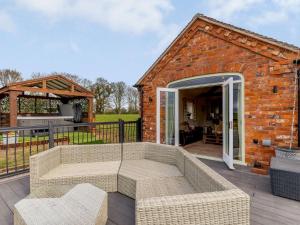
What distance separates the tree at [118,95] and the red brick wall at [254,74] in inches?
699

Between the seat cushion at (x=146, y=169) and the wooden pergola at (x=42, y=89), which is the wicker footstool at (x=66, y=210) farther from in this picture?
the wooden pergola at (x=42, y=89)

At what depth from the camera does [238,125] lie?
4.35 metres

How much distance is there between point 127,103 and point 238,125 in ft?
65.1

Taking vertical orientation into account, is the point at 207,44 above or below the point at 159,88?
above

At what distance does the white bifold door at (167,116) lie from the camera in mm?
5654

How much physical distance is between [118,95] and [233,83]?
19.3m

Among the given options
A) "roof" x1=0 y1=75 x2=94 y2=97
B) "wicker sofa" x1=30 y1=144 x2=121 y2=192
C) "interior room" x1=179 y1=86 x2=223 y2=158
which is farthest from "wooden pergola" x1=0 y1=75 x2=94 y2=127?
"wicker sofa" x1=30 y1=144 x2=121 y2=192

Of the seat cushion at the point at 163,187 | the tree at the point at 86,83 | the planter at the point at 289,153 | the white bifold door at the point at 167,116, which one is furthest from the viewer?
the tree at the point at 86,83

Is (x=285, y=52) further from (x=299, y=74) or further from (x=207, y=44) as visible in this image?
(x=207, y=44)

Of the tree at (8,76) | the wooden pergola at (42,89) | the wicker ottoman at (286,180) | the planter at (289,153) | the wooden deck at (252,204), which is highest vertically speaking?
the tree at (8,76)

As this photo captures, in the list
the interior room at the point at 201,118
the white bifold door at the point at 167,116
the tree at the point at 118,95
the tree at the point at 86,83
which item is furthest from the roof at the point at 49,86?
the tree at the point at 86,83

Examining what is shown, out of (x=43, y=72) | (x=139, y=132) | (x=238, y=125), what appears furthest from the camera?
(x=43, y=72)

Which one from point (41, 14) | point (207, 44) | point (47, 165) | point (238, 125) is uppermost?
point (41, 14)

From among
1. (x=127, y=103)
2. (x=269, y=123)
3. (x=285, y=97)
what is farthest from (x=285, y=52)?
(x=127, y=103)
